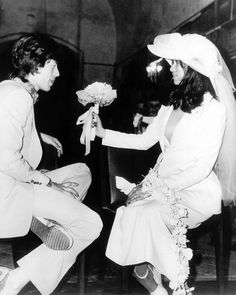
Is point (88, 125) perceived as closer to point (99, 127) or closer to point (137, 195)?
point (99, 127)

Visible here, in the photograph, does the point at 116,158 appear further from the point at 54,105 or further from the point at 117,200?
the point at 54,105

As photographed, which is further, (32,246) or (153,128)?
(32,246)

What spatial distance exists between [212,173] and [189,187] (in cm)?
21

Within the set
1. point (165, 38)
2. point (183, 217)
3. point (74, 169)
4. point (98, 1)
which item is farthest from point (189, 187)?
point (98, 1)

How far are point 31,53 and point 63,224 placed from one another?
3.37 feet

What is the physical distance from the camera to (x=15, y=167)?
2.20 meters

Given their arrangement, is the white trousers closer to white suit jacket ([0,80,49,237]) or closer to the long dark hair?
white suit jacket ([0,80,49,237])

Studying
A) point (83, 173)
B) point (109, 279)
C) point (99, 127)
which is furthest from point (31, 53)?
point (109, 279)

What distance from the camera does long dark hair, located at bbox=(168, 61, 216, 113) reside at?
2.56 meters

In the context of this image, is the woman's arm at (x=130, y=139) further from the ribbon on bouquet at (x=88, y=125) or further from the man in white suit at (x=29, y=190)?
the man in white suit at (x=29, y=190)

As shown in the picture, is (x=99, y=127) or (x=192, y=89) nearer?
(x=192, y=89)

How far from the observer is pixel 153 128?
2.93m

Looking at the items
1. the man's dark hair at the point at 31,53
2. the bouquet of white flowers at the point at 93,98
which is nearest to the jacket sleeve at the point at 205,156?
the bouquet of white flowers at the point at 93,98

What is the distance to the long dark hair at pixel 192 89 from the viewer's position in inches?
101
